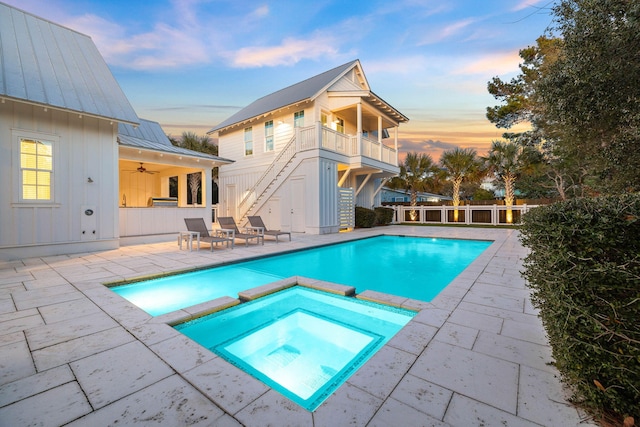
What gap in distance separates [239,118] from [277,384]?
17201 mm

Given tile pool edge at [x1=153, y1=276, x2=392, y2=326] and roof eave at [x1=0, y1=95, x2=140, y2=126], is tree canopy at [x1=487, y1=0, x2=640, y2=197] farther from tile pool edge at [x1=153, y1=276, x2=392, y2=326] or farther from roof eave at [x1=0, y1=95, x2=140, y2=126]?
roof eave at [x1=0, y1=95, x2=140, y2=126]

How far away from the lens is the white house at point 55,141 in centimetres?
686

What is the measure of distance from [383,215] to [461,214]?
530cm

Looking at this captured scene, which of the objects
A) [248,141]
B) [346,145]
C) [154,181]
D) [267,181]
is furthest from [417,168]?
[154,181]

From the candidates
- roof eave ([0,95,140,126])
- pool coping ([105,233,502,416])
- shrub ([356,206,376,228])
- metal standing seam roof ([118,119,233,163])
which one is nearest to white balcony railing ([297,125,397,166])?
shrub ([356,206,376,228])

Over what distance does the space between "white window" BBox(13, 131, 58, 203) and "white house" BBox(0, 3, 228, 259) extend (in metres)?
0.02

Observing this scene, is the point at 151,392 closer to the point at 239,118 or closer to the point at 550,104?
the point at 550,104

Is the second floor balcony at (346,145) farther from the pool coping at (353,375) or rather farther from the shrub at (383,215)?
the pool coping at (353,375)

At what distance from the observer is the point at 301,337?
3434mm

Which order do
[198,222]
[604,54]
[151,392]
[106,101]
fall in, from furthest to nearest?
[198,222] < [106,101] < [604,54] < [151,392]

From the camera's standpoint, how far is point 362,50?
16.9 meters

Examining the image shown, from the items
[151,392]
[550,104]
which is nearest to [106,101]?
[151,392]

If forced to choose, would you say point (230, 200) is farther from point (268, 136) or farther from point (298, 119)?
point (298, 119)

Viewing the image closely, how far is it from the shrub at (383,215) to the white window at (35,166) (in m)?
14.6
